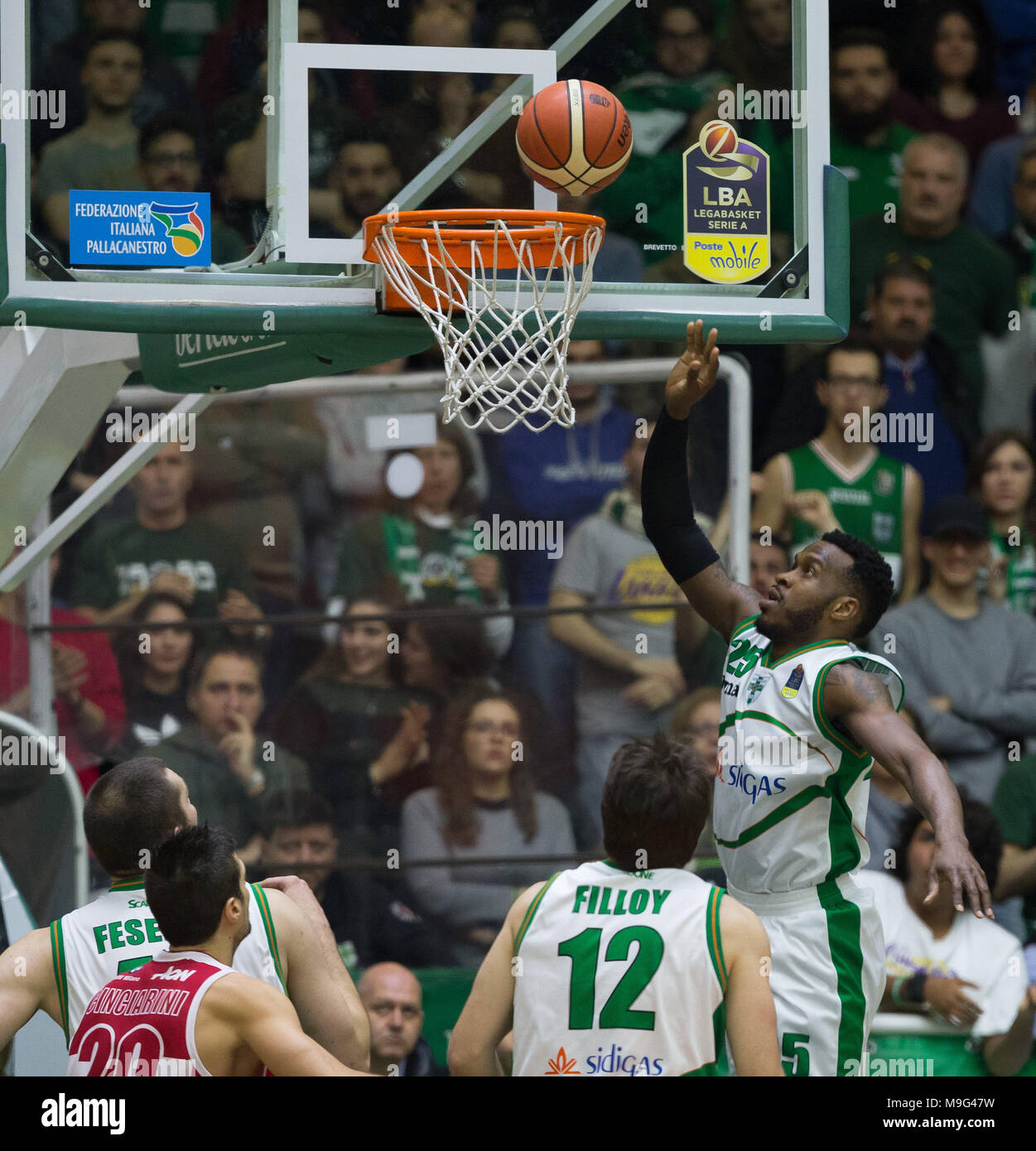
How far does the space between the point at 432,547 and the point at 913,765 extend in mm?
3186

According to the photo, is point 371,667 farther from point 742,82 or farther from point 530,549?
point 742,82

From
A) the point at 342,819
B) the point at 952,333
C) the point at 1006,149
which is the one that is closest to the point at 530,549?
the point at 342,819

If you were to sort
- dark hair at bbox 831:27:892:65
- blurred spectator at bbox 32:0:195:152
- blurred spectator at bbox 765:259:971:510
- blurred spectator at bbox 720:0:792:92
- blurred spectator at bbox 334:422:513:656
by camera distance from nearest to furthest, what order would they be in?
blurred spectator at bbox 32:0:195:152 → blurred spectator at bbox 720:0:792:92 → blurred spectator at bbox 334:422:513:656 → blurred spectator at bbox 765:259:971:510 → dark hair at bbox 831:27:892:65

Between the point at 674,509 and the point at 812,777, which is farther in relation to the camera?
the point at 674,509

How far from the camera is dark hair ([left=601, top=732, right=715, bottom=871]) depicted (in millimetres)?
3566

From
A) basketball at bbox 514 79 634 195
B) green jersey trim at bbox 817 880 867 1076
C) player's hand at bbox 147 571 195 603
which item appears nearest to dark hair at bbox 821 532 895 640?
green jersey trim at bbox 817 880 867 1076

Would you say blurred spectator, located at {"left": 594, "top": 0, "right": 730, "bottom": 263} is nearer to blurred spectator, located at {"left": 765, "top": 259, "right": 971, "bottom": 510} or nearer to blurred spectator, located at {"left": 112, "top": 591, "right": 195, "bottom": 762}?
blurred spectator, located at {"left": 765, "top": 259, "right": 971, "bottom": 510}

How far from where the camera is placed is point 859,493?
703 cm

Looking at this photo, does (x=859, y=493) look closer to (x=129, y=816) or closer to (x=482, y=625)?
(x=482, y=625)

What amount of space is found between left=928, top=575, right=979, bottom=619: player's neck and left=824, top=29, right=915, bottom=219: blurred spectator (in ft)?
5.65

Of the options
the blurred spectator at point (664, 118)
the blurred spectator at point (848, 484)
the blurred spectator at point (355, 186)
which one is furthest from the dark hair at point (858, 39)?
the blurred spectator at point (355, 186)

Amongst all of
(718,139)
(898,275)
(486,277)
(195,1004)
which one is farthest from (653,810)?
(898,275)

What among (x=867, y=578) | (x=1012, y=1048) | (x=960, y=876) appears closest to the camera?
(x=960, y=876)

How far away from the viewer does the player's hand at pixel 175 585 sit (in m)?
6.85
